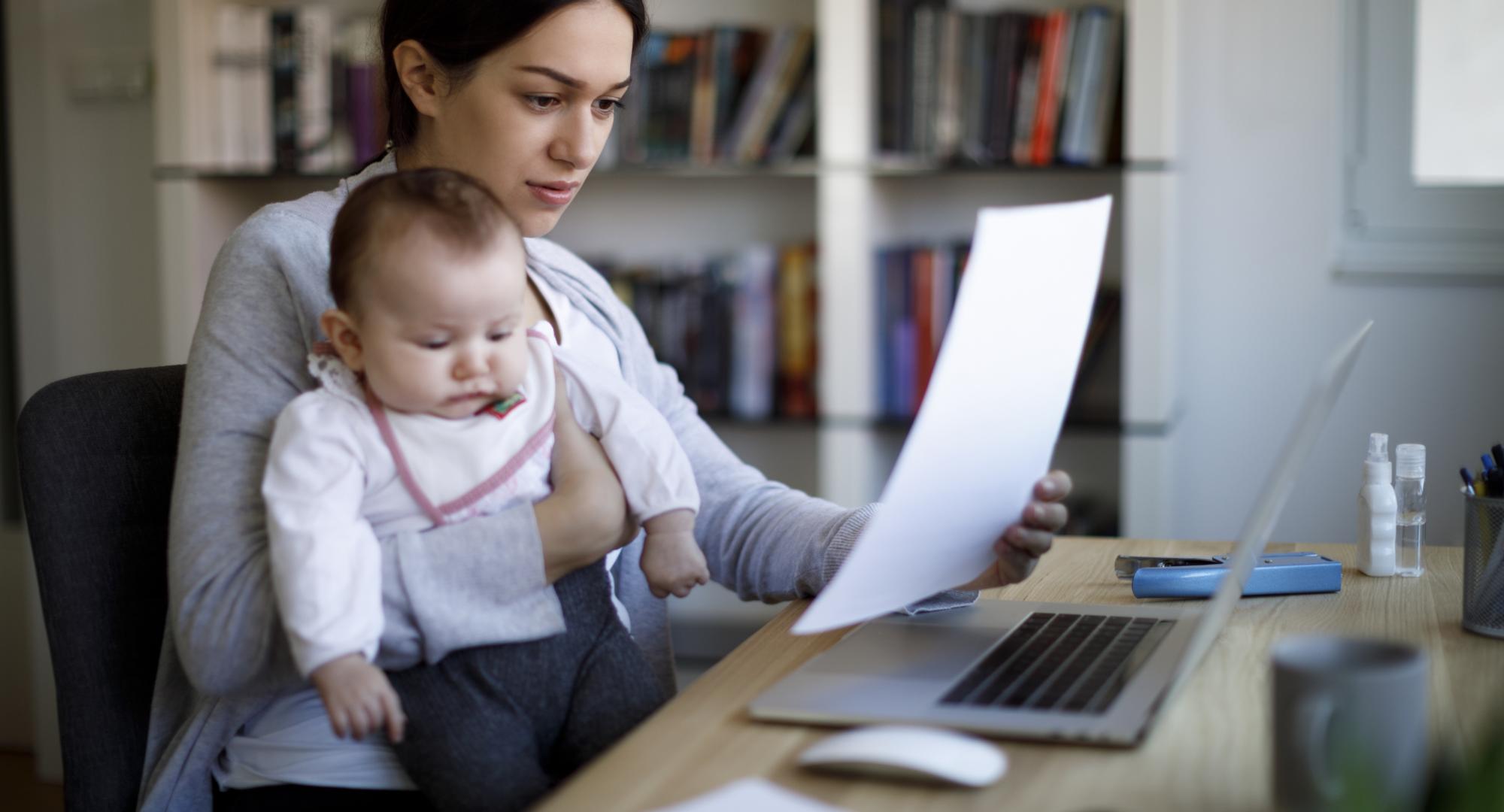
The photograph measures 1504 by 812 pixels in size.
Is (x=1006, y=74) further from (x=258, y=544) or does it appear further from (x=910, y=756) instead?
(x=910, y=756)

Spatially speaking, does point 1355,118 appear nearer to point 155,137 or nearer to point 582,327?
point 582,327

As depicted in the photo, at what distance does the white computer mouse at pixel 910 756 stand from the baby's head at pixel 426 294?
420mm

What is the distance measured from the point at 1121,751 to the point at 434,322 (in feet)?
1.87

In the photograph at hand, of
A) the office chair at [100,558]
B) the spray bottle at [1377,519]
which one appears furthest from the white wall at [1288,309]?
the office chair at [100,558]

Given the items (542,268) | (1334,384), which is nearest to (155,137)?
(542,268)

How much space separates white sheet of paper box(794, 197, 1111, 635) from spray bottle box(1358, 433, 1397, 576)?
0.42 metres

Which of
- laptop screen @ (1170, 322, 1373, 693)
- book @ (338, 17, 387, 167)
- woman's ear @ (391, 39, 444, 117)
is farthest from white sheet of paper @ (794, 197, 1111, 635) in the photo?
book @ (338, 17, 387, 167)

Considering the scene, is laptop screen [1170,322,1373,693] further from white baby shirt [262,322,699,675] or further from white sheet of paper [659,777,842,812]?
white baby shirt [262,322,699,675]

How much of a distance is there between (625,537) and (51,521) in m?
0.47

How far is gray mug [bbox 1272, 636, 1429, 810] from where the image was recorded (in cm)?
71

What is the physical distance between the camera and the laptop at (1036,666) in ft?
2.97

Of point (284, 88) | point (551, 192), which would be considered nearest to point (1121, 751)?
point (551, 192)

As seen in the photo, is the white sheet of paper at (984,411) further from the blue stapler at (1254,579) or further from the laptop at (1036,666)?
the blue stapler at (1254,579)

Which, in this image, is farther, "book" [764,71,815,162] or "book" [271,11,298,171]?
"book" [271,11,298,171]
